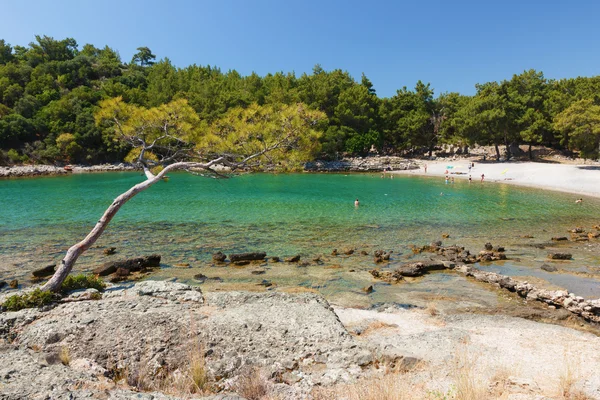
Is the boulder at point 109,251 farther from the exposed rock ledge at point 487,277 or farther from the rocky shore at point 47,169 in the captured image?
the rocky shore at point 47,169

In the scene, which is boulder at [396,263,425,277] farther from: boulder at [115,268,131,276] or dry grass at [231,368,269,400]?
boulder at [115,268,131,276]

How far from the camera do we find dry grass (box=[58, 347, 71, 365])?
6782 millimetres

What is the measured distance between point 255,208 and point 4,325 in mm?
28040

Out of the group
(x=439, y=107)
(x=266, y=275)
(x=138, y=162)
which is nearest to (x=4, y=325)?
(x=138, y=162)

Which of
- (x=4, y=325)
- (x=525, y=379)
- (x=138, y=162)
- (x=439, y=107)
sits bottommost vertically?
(x=525, y=379)

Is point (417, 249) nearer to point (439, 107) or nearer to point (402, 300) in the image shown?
point (402, 300)

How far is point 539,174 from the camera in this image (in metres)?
56.4

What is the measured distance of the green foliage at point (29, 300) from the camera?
881cm

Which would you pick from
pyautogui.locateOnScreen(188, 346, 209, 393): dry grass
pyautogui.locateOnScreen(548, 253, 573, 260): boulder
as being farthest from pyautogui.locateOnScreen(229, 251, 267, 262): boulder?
pyautogui.locateOnScreen(548, 253, 573, 260): boulder

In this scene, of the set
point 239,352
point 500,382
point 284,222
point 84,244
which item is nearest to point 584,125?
point 284,222

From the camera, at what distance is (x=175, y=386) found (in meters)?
6.37

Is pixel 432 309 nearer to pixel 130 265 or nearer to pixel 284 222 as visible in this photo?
pixel 130 265

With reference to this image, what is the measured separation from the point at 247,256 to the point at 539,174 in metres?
56.7

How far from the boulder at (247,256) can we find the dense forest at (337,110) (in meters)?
53.3
